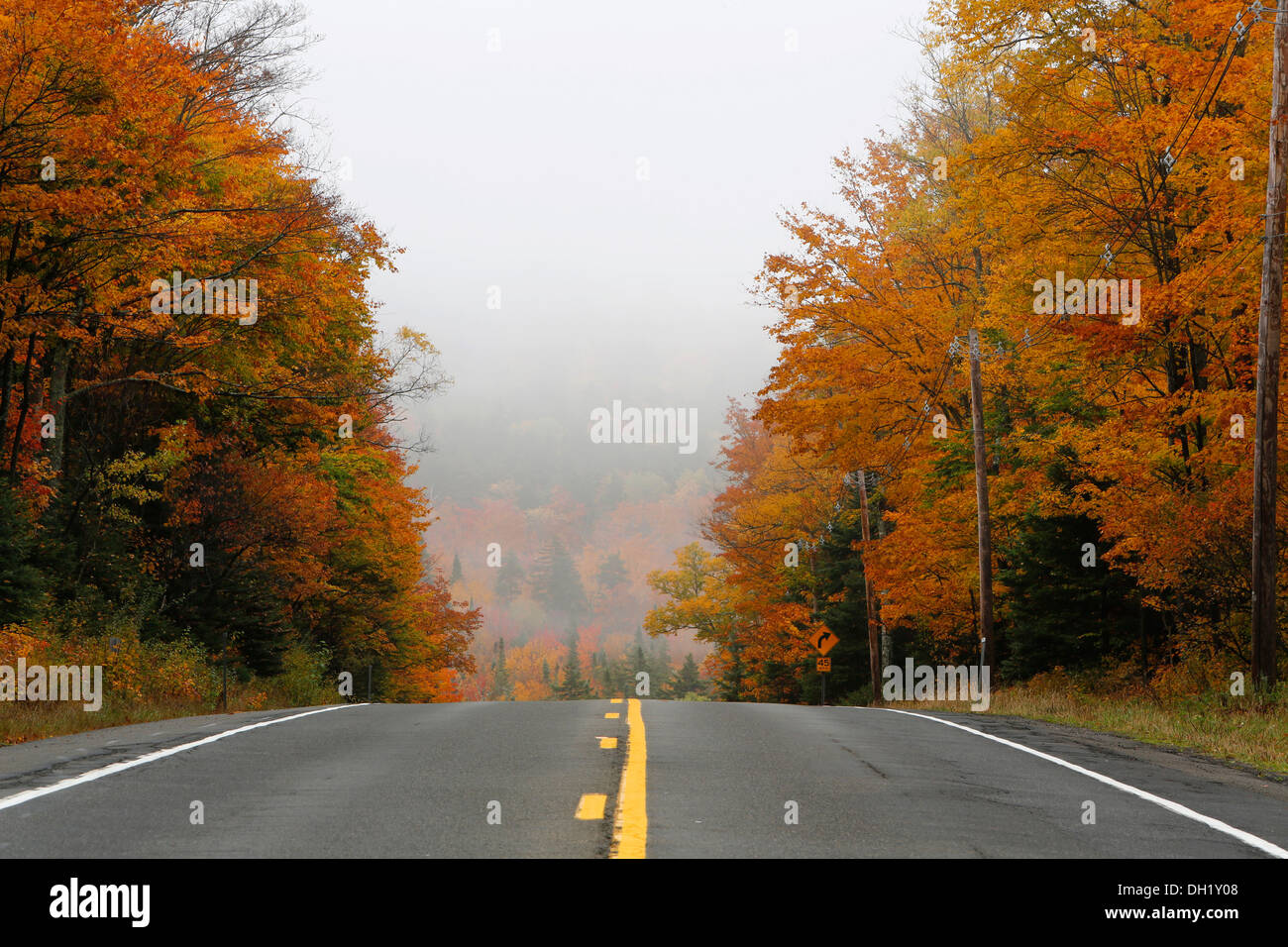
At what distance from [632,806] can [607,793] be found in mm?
579

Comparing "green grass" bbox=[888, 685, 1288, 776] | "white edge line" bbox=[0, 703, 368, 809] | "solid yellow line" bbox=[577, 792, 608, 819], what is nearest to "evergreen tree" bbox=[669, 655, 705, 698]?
"green grass" bbox=[888, 685, 1288, 776]

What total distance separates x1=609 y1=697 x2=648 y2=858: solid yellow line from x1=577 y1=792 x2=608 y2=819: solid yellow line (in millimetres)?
108

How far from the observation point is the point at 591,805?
7.36 meters

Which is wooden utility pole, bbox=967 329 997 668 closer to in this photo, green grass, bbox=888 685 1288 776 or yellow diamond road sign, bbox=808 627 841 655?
green grass, bbox=888 685 1288 776

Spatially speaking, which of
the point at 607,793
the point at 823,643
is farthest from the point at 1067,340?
the point at 823,643

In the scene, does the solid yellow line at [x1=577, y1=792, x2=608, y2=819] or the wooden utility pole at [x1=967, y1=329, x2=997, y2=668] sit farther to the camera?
the wooden utility pole at [x1=967, y1=329, x2=997, y2=668]

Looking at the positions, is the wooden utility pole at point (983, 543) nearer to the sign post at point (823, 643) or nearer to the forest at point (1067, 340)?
Result: the forest at point (1067, 340)

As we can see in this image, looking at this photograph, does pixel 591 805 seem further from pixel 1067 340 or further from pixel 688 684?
pixel 688 684

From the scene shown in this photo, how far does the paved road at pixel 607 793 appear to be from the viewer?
638 cm

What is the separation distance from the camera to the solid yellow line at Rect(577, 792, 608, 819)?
7047 millimetres

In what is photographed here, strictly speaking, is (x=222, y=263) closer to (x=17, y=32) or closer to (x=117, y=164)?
(x=117, y=164)

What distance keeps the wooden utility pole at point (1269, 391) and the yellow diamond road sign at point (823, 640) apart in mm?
22264

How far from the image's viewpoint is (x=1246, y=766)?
467 inches
